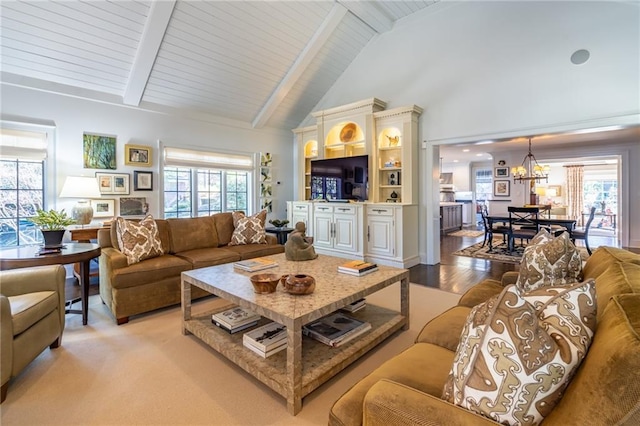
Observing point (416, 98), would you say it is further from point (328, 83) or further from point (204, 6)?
point (204, 6)

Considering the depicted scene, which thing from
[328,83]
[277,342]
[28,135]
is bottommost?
[277,342]

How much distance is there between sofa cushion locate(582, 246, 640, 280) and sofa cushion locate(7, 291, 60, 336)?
328cm

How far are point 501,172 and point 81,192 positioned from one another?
9.78m

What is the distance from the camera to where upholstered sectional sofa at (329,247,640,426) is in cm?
71

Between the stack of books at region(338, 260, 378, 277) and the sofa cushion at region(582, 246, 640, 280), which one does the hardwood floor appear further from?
the sofa cushion at region(582, 246, 640, 280)

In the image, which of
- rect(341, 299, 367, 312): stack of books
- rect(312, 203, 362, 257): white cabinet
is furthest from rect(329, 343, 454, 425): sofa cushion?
rect(312, 203, 362, 257): white cabinet

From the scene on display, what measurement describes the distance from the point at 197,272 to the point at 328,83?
4.76 metres

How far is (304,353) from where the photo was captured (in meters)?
2.07

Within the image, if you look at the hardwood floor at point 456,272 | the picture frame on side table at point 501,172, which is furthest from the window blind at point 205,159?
the picture frame on side table at point 501,172

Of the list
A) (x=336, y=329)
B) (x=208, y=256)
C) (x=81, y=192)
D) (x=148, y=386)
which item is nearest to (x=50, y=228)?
(x=81, y=192)

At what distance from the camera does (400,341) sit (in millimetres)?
2488

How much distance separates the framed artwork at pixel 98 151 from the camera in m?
4.26

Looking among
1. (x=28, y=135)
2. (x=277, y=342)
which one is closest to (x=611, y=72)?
(x=277, y=342)

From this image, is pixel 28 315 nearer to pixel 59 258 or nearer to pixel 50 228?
pixel 59 258
